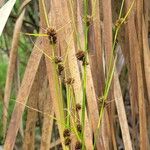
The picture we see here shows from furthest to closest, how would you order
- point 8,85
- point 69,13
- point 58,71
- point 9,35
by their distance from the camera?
point 9,35
point 8,85
point 69,13
point 58,71

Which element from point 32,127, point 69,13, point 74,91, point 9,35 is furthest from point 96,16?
point 9,35

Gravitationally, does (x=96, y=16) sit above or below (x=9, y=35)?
below

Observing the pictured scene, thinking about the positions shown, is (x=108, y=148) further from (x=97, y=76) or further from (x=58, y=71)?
(x=58, y=71)

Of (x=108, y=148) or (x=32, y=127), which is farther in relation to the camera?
(x=32, y=127)

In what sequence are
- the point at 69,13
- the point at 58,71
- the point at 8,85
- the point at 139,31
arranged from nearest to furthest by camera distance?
1. the point at 58,71
2. the point at 69,13
3. the point at 139,31
4. the point at 8,85

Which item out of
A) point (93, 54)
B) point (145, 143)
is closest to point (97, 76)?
point (93, 54)

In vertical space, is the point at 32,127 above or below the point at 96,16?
below

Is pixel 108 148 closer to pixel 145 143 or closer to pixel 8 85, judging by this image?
pixel 145 143

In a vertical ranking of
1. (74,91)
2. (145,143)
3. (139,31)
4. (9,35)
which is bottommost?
(145,143)

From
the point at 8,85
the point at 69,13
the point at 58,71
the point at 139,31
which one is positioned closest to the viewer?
the point at 58,71
